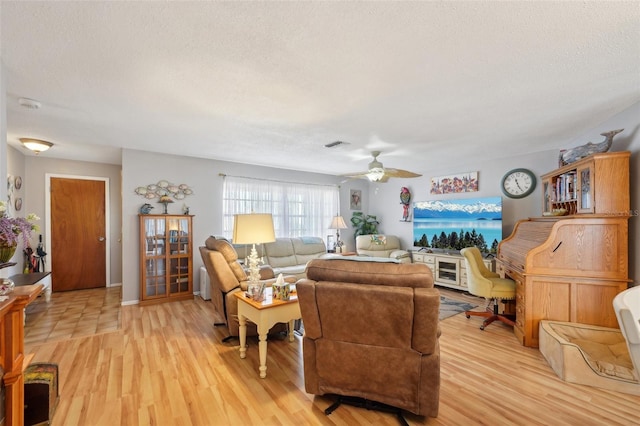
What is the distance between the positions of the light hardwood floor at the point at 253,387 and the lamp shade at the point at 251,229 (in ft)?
3.69

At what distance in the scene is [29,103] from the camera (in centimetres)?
248

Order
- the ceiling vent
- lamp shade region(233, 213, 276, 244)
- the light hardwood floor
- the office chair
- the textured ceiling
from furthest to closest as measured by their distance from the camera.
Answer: the ceiling vent < the office chair < lamp shade region(233, 213, 276, 244) < the light hardwood floor < the textured ceiling

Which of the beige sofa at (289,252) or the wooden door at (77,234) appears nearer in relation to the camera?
the beige sofa at (289,252)

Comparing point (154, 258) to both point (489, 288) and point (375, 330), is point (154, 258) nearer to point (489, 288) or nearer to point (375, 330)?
point (375, 330)

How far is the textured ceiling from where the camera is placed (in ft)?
4.78

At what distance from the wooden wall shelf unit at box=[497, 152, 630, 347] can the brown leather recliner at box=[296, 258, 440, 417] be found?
1.80 meters

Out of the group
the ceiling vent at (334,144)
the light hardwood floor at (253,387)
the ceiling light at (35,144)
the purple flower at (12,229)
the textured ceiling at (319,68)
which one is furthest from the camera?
the ceiling vent at (334,144)

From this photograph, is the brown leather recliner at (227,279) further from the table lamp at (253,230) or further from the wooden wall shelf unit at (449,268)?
the wooden wall shelf unit at (449,268)

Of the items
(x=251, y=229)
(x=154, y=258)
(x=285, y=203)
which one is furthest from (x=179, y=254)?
(x=251, y=229)

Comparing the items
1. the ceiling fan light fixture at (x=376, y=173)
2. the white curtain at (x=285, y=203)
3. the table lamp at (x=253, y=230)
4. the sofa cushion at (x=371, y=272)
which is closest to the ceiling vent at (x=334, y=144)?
the ceiling fan light fixture at (x=376, y=173)

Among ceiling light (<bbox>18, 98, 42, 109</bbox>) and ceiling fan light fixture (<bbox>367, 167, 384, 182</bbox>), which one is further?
ceiling fan light fixture (<bbox>367, 167, 384, 182</bbox>)

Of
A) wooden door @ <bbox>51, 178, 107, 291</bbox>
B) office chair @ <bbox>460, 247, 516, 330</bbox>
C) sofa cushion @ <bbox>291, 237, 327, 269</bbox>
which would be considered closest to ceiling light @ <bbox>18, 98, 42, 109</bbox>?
wooden door @ <bbox>51, 178, 107, 291</bbox>

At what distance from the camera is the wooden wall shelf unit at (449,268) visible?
4.95m

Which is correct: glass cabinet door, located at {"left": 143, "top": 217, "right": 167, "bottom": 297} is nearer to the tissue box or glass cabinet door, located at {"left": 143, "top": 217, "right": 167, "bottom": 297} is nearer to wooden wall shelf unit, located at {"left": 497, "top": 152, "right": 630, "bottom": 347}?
the tissue box
